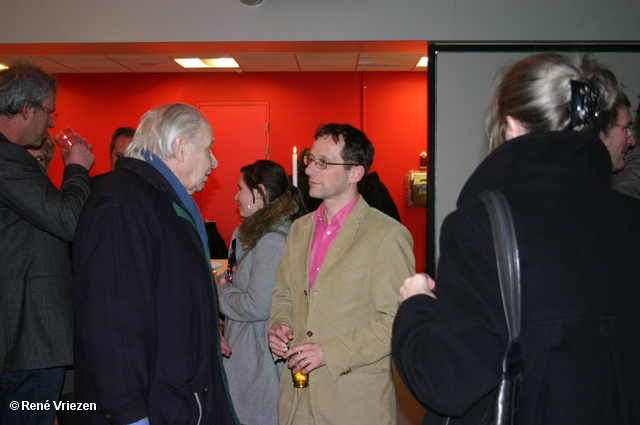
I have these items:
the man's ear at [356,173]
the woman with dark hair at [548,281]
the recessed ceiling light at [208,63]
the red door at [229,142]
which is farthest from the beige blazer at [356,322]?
the red door at [229,142]

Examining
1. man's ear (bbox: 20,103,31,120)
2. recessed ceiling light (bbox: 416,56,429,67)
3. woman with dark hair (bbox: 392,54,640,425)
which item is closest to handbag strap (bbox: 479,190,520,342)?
woman with dark hair (bbox: 392,54,640,425)

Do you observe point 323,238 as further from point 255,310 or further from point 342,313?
point 255,310

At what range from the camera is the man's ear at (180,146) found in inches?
64.6

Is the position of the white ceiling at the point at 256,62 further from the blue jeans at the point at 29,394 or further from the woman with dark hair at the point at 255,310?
the blue jeans at the point at 29,394

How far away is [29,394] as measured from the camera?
196 centimetres

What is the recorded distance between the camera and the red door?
8.01m

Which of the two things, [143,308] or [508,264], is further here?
[143,308]

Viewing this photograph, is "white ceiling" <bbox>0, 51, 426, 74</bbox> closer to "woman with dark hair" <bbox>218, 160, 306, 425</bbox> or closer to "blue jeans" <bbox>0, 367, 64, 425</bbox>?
"woman with dark hair" <bbox>218, 160, 306, 425</bbox>

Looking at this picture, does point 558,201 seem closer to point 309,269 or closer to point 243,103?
point 309,269

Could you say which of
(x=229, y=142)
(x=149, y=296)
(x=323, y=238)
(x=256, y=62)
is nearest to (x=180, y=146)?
(x=149, y=296)

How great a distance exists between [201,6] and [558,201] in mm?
3683

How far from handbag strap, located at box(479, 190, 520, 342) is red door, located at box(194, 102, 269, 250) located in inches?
284

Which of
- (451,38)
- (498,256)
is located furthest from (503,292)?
(451,38)

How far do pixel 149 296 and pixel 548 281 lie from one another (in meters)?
0.99
